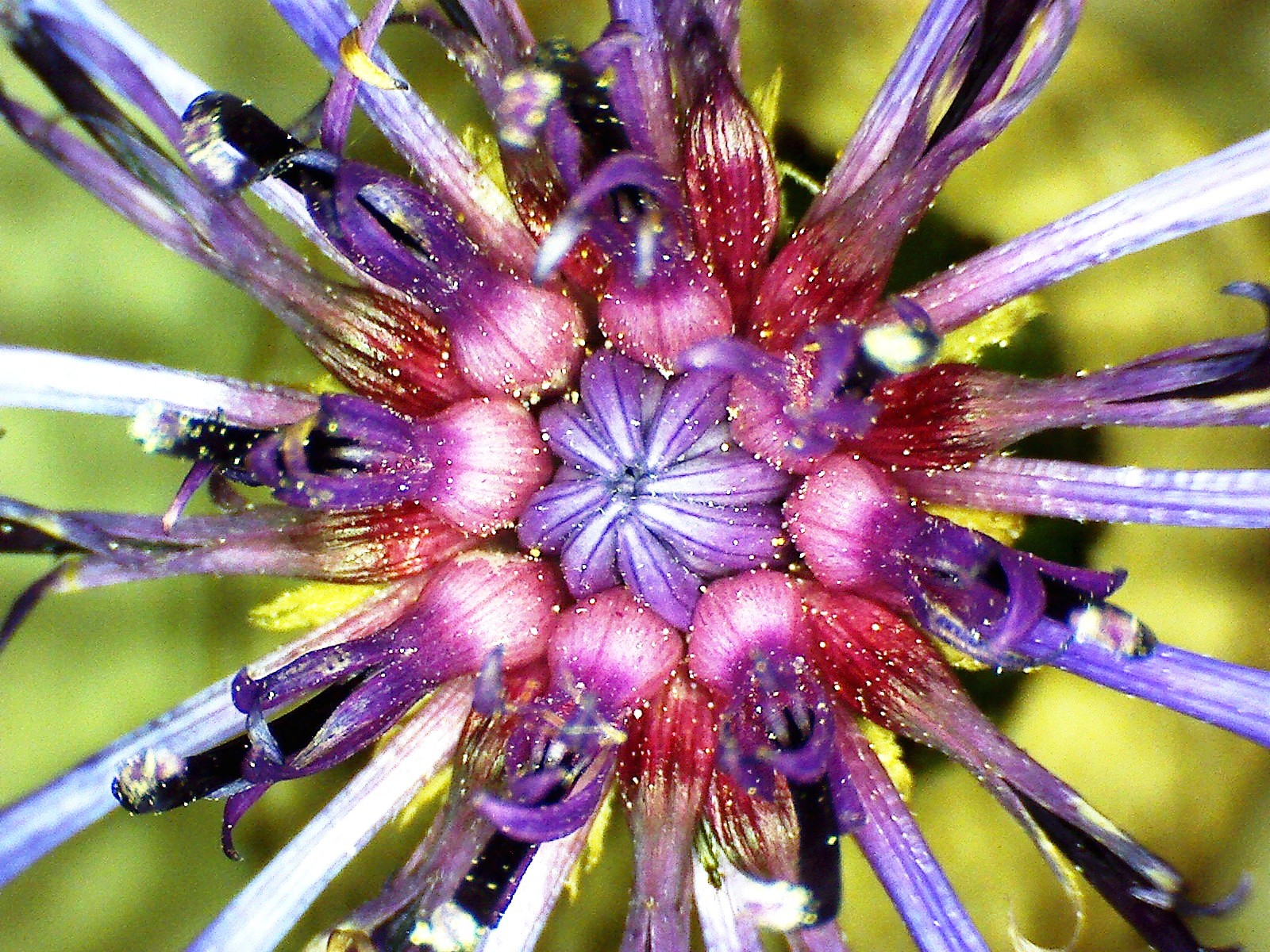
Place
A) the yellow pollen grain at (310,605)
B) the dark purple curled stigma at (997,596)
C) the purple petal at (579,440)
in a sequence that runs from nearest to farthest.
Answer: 1. the dark purple curled stigma at (997,596)
2. the purple petal at (579,440)
3. the yellow pollen grain at (310,605)

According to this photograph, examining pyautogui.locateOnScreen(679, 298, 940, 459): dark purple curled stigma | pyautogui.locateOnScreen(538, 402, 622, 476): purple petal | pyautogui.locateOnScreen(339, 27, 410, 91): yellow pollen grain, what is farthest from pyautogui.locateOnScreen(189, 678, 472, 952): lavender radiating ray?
pyautogui.locateOnScreen(339, 27, 410, 91): yellow pollen grain

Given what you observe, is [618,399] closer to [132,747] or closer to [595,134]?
→ [595,134]

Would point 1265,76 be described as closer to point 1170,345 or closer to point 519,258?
point 1170,345

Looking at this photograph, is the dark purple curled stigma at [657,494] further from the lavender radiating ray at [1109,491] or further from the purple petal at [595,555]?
the lavender radiating ray at [1109,491]

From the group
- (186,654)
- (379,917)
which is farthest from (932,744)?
(186,654)

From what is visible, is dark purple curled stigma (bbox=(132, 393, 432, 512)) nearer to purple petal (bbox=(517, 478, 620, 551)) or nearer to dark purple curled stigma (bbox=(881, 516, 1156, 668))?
purple petal (bbox=(517, 478, 620, 551))

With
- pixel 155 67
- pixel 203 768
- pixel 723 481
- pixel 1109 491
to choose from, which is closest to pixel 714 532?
pixel 723 481

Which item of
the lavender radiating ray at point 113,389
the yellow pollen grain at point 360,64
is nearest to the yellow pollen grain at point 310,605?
the lavender radiating ray at point 113,389
